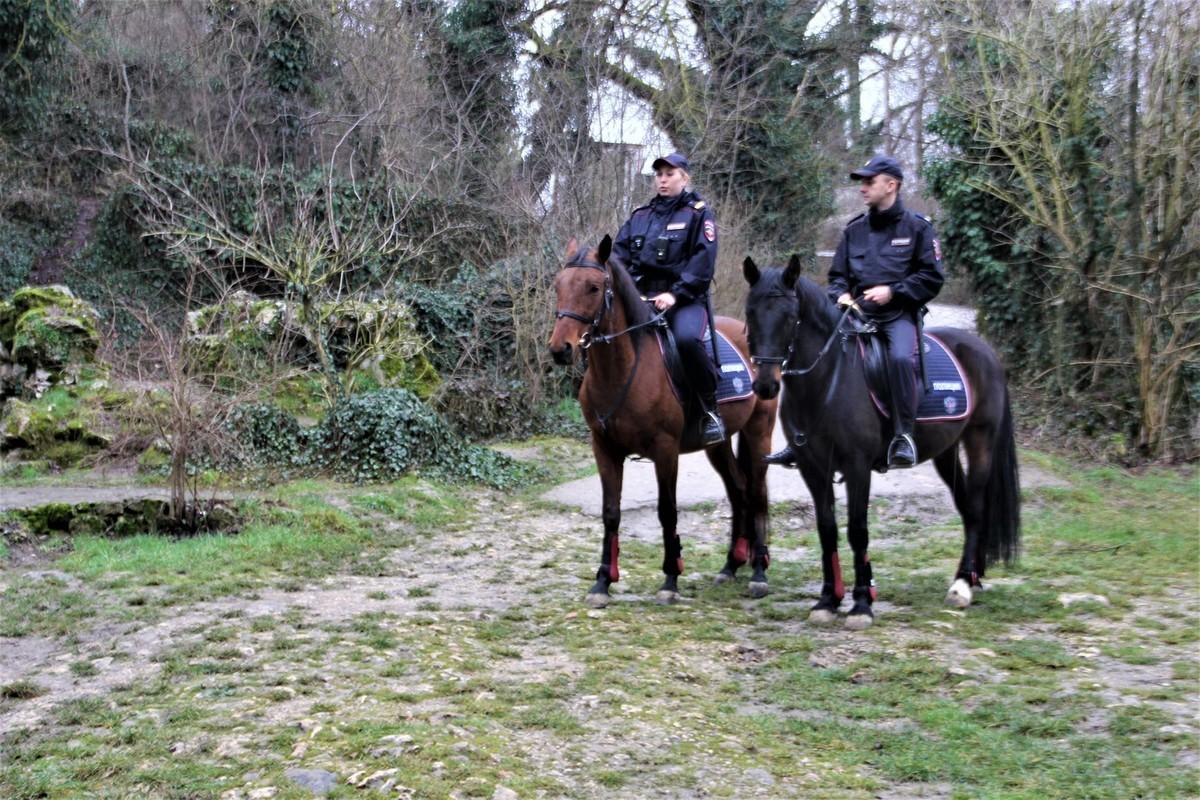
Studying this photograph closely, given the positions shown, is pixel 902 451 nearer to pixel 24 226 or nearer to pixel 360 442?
pixel 360 442

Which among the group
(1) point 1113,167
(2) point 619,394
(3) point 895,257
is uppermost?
(1) point 1113,167

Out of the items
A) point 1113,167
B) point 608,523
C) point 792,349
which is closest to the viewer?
point 792,349

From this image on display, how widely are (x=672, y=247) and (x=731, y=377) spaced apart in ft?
3.38

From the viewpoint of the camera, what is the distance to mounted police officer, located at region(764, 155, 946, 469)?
7.14 meters

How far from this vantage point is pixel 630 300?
7.45m

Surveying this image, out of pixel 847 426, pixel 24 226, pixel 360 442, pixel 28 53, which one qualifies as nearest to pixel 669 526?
pixel 847 426

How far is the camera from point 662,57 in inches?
896

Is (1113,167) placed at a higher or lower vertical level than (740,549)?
higher

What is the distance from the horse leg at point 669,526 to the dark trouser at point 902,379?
4.93 ft

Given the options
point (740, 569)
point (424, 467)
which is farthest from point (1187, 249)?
point (424, 467)

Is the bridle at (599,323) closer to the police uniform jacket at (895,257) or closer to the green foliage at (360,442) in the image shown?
the police uniform jacket at (895,257)

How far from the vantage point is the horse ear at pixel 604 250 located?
22.8 ft

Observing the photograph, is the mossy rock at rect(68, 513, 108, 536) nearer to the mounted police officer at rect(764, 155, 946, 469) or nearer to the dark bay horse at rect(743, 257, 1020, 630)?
the mounted police officer at rect(764, 155, 946, 469)

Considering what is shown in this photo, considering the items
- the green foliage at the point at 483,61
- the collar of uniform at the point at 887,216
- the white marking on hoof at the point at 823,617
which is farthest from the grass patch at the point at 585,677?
the green foliage at the point at 483,61
